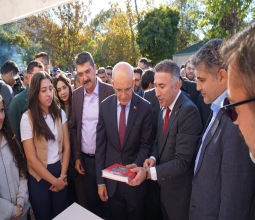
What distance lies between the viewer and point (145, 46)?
21.1m

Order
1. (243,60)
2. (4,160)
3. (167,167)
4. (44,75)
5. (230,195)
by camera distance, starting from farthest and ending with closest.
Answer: (44,75)
(4,160)
(167,167)
(230,195)
(243,60)

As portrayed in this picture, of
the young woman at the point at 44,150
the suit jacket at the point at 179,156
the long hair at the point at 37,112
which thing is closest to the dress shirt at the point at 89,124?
the young woman at the point at 44,150

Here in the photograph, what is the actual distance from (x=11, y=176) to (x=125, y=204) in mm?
1347

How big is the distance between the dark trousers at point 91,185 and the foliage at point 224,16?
9.65m

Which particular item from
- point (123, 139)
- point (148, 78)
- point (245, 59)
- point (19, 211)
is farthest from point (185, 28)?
point (245, 59)

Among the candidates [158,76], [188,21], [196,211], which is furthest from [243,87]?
[188,21]

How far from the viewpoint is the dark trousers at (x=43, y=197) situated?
2629 millimetres

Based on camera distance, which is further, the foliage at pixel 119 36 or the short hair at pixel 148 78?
the foliage at pixel 119 36

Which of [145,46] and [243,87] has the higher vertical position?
[145,46]

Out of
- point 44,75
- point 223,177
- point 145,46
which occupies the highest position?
point 145,46

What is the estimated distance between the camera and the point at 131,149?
8.61 ft

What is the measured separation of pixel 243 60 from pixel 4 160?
2.35m

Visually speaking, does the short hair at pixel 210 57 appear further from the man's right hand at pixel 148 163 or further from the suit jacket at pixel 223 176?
the man's right hand at pixel 148 163

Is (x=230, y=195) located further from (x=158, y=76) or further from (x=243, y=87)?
(x=158, y=76)
